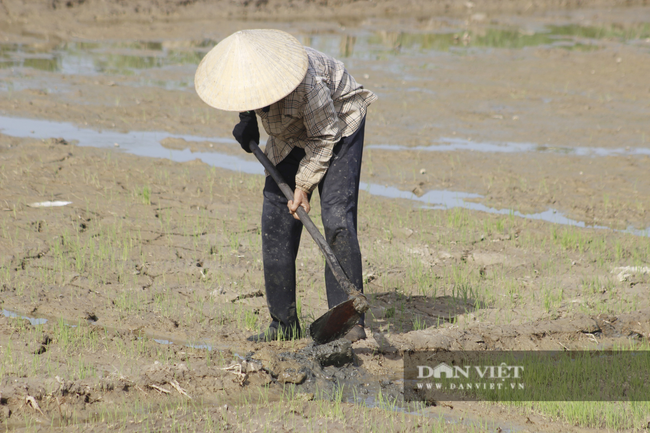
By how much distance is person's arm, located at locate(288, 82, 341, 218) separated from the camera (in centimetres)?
320

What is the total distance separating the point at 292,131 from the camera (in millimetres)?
3385

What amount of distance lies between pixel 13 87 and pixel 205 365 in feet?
25.7

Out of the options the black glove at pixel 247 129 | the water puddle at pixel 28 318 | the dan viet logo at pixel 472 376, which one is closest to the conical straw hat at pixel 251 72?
A: the black glove at pixel 247 129

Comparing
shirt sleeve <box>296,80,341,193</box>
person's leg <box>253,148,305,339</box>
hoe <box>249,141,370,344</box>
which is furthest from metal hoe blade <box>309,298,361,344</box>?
shirt sleeve <box>296,80,341,193</box>

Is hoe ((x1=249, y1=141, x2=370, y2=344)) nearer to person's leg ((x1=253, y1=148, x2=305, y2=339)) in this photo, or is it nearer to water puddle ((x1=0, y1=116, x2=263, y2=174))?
person's leg ((x1=253, y1=148, x2=305, y2=339))

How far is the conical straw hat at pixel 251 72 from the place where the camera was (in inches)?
119

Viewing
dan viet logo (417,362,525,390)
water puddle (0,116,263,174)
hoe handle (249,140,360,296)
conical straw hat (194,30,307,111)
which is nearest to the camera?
conical straw hat (194,30,307,111)

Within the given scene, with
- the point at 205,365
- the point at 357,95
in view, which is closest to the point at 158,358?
the point at 205,365

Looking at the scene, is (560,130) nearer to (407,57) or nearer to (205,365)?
(407,57)

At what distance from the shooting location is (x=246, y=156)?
7746 mm

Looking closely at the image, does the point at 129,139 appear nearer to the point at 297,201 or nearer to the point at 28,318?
the point at 28,318

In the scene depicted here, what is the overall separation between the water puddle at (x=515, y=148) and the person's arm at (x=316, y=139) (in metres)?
4.63

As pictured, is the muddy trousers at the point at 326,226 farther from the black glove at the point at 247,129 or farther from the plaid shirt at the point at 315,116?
the black glove at the point at 247,129

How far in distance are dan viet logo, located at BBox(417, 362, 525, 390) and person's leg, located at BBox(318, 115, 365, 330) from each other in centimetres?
61
